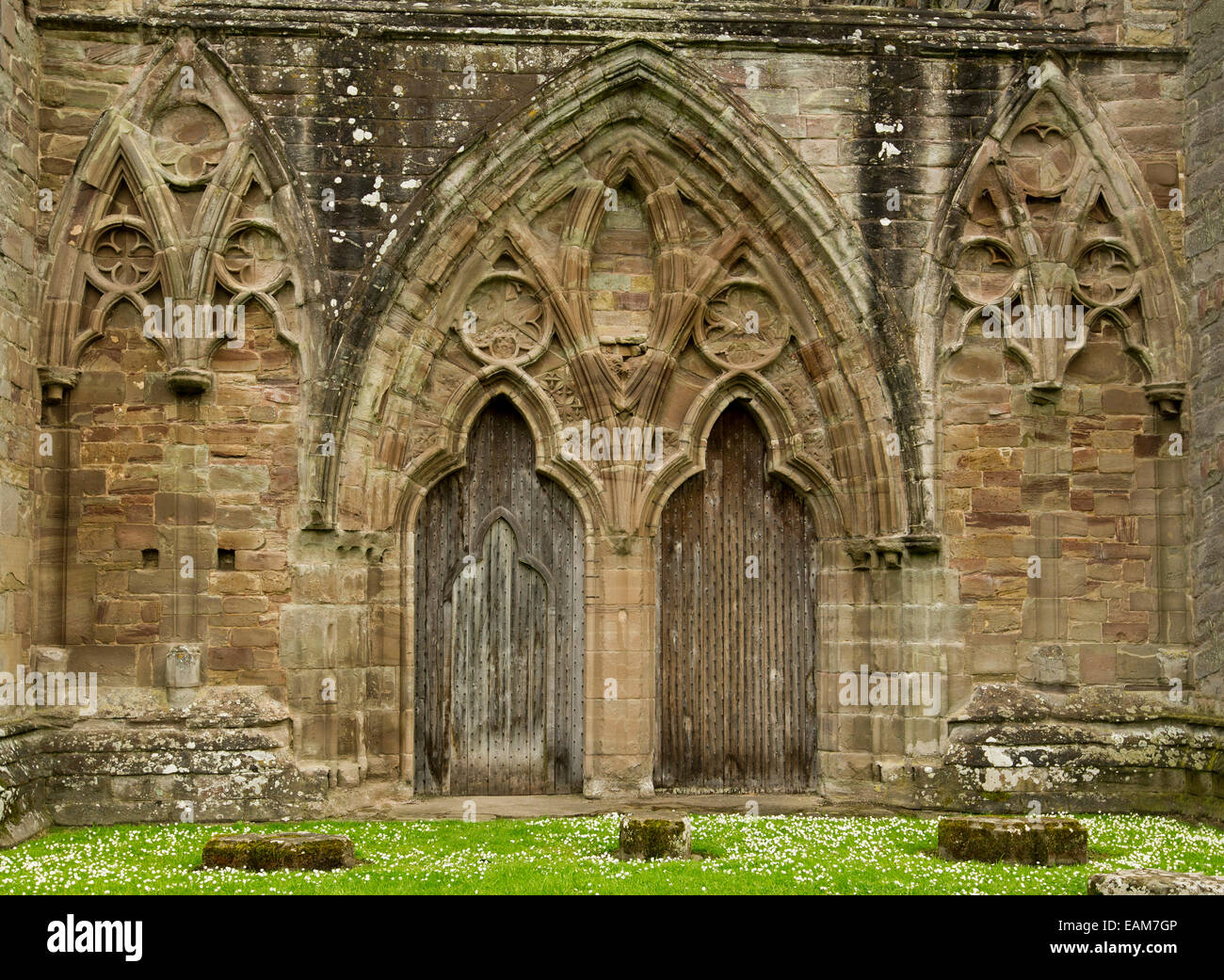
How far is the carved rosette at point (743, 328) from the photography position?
10.6 metres

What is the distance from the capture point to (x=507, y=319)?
416 inches

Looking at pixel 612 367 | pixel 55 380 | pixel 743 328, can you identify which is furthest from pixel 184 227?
pixel 743 328

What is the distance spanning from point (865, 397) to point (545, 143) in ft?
10.9

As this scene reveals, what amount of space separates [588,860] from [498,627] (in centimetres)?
315

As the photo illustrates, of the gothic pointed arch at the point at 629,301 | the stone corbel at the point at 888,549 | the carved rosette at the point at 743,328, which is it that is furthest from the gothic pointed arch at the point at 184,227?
the stone corbel at the point at 888,549

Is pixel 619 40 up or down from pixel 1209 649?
up

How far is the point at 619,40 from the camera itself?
10.1 m

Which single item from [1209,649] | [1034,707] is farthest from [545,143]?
[1209,649]

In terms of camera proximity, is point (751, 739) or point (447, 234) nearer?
point (447, 234)

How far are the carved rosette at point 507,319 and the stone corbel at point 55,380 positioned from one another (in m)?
3.05

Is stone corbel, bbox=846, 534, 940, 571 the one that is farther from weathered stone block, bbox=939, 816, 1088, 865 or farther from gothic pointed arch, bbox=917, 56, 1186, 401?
weathered stone block, bbox=939, 816, 1088, 865

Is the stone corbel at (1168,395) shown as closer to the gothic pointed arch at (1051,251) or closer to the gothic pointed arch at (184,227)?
the gothic pointed arch at (1051,251)

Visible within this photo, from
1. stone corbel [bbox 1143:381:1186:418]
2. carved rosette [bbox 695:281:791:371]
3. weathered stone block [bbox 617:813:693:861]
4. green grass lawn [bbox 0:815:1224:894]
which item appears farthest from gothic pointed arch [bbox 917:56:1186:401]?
weathered stone block [bbox 617:813:693:861]

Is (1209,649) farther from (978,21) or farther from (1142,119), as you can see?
(978,21)
